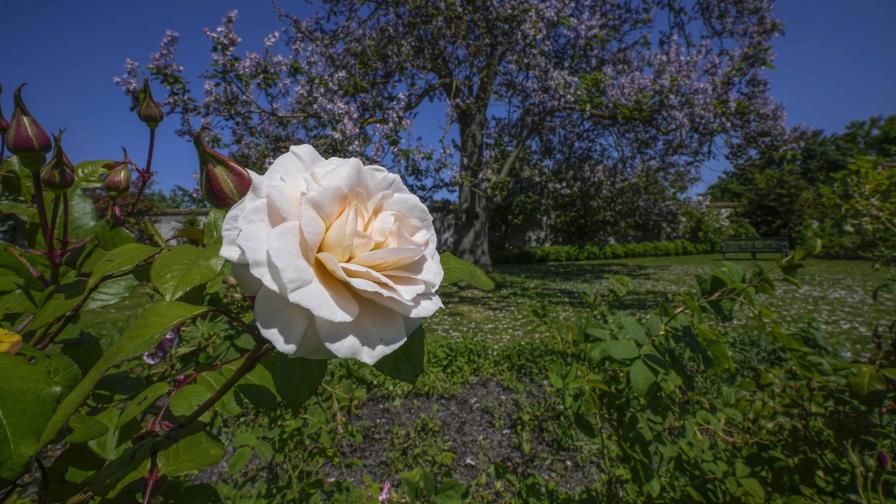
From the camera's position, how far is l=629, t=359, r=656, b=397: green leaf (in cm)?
88

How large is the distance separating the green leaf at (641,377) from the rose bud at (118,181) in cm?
106

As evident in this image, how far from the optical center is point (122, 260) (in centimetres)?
46

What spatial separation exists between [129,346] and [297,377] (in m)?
0.15

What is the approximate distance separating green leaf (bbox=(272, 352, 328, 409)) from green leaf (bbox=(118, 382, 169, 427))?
17 centimetres

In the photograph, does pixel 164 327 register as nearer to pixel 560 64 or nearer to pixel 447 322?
pixel 447 322

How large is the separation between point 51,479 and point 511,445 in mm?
1967

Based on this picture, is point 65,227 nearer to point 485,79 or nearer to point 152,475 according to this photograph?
point 152,475

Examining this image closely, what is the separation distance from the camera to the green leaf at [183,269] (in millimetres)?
404

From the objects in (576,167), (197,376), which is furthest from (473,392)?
(576,167)

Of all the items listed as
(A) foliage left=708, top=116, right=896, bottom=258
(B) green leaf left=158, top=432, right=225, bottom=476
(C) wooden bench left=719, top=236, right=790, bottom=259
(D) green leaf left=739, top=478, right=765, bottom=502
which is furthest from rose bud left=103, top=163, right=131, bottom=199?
(C) wooden bench left=719, top=236, right=790, bottom=259

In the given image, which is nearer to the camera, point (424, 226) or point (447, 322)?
point (424, 226)

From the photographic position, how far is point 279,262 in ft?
1.17

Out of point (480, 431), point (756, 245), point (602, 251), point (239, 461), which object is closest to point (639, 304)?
point (480, 431)

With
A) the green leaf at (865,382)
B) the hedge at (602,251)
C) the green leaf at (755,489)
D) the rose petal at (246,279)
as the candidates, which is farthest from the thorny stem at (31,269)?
the hedge at (602,251)
